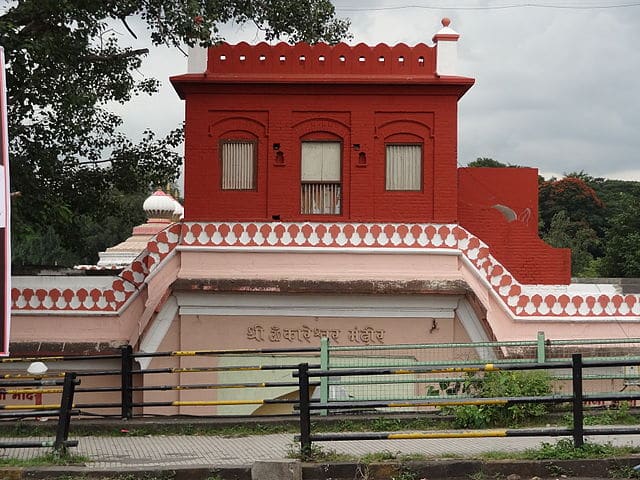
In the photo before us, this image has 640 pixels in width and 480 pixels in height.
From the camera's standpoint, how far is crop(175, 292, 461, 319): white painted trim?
16234 mm

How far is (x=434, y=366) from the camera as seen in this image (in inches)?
437

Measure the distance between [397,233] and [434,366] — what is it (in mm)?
5477

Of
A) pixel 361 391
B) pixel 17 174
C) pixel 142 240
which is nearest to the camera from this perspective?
pixel 361 391

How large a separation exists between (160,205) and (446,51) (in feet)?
33.0

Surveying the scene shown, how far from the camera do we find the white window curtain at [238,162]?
16938 mm

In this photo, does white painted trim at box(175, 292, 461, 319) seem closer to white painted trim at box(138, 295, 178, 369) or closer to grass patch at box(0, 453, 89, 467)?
white painted trim at box(138, 295, 178, 369)

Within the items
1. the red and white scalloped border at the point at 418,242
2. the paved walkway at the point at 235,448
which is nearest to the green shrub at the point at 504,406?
the paved walkway at the point at 235,448

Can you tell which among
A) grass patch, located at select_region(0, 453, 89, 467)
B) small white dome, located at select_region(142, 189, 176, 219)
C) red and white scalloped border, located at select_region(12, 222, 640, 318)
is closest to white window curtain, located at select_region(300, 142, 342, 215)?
red and white scalloped border, located at select_region(12, 222, 640, 318)

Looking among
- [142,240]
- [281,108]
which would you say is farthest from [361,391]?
[142,240]

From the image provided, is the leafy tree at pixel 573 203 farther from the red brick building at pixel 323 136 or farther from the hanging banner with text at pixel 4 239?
the hanging banner with text at pixel 4 239

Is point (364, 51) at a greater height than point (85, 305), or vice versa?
point (364, 51)

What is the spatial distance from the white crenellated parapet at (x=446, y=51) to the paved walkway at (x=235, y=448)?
7809mm

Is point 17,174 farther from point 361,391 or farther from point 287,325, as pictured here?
point 361,391

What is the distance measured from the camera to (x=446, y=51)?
16.9 meters
